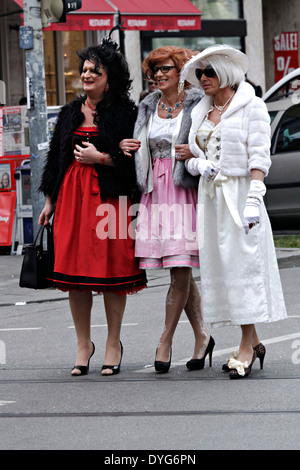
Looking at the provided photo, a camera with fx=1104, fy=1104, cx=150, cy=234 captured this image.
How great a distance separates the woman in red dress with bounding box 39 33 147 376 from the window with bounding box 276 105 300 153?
852cm

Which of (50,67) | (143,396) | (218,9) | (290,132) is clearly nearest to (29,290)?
(290,132)

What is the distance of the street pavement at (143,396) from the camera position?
503 cm

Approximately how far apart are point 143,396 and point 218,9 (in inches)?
718

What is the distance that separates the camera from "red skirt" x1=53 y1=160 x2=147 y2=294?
21.9 feet

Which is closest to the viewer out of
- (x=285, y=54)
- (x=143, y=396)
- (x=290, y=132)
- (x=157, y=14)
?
(x=143, y=396)

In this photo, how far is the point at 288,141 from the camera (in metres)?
15.2

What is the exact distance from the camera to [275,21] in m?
26.6

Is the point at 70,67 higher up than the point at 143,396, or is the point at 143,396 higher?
the point at 70,67

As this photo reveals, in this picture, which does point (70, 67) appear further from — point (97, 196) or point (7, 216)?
point (97, 196)

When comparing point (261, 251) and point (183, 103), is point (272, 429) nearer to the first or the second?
point (261, 251)

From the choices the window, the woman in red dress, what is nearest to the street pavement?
the woman in red dress

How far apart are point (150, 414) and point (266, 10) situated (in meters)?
22.1

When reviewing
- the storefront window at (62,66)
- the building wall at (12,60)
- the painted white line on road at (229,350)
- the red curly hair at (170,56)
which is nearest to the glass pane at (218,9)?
the storefront window at (62,66)

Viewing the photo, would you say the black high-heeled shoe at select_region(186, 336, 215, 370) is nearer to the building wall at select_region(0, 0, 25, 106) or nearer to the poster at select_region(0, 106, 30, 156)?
the poster at select_region(0, 106, 30, 156)
